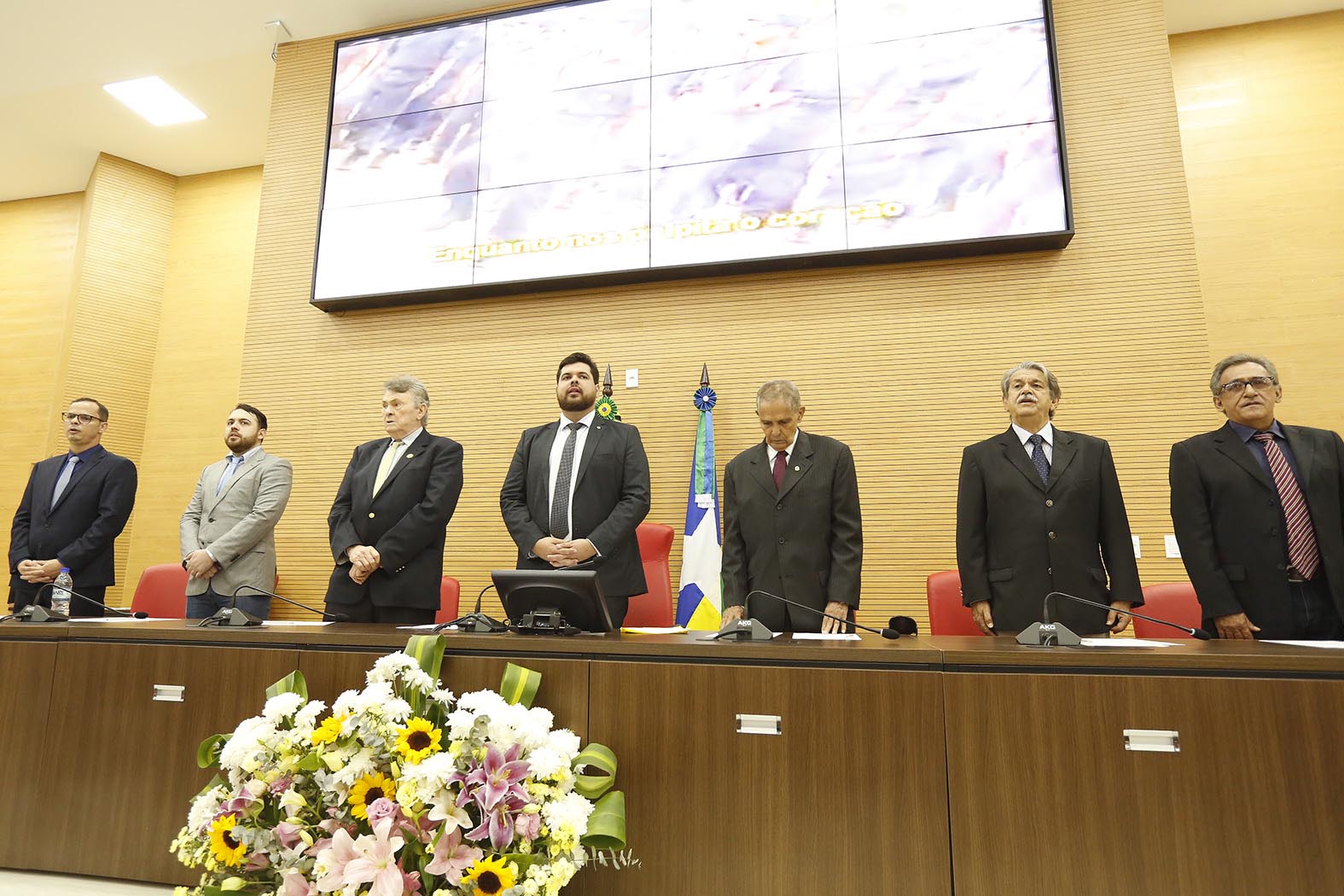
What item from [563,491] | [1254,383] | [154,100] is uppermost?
[154,100]

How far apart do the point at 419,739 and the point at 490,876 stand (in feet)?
0.94

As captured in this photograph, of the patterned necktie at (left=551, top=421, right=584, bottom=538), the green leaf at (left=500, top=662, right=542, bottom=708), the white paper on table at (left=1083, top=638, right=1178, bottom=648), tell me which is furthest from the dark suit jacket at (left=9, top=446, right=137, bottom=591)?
the white paper on table at (left=1083, top=638, right=1178, bottom=648)

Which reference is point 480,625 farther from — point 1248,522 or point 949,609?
point 1248,522

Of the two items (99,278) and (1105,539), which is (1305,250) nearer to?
(1105,539)

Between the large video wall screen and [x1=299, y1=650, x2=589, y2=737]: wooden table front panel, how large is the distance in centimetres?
301

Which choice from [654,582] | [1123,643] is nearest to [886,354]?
[654,582]

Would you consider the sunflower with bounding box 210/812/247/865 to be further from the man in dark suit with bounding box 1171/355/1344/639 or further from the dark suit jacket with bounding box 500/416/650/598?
the man in dark suit with bounding box 1171/355/1344/639

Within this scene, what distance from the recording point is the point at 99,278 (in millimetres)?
6312

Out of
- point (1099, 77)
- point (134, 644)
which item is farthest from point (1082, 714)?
point (1099, 77)

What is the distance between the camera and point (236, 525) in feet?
11.2

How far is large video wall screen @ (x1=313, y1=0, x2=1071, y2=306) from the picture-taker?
4137 millimetres

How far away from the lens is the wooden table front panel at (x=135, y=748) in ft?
6.10

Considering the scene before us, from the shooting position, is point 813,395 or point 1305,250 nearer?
point 813,395

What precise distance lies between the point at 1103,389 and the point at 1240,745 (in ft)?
9.34
